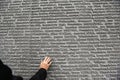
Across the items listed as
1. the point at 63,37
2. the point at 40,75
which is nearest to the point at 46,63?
the point at 40,75

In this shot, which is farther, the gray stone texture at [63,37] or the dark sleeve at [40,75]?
the gray stone texture at [63,37]

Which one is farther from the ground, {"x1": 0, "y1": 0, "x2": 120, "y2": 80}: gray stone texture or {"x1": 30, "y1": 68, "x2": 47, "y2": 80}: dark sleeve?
{"x1": 0, "y1": 0, "x2": 120, "y2": 80}: gray stone texture

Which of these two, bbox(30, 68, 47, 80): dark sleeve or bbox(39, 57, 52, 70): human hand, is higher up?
bbox(39, 57, 52, 70): human hand

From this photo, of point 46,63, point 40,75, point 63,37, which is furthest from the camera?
point 63,37

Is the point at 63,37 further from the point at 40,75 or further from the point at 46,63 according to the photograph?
the point at 40,75

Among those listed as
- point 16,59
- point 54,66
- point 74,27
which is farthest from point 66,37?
point 16,59

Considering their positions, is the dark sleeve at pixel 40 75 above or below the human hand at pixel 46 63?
below

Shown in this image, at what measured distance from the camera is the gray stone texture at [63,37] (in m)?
2.19

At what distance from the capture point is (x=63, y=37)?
2.29 metres

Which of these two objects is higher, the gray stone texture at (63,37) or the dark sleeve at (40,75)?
the gray stone texture at (63,37)

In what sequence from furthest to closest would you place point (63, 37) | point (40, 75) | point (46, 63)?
point (63, 37)
point (46, 63)
point (40, 75)

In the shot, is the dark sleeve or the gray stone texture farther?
the gray stone texture

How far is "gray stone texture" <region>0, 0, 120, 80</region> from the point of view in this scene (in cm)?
219

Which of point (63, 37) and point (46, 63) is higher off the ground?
point (63, 37)
